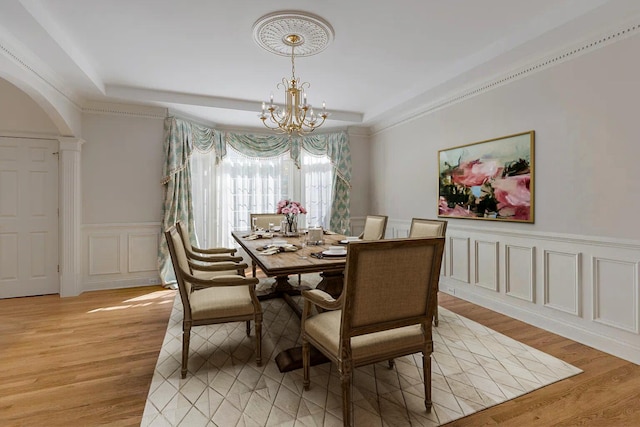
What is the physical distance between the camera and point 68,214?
4043mm

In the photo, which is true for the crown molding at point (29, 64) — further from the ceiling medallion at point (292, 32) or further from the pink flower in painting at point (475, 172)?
the pink flower in painting at point (475, 172)

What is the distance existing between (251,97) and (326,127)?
5.32 ft

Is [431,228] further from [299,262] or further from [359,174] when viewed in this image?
[359,174]

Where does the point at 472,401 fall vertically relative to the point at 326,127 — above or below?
below

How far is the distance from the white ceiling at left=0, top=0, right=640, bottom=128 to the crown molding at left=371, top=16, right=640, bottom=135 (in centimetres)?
6

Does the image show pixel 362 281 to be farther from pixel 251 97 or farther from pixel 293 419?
pixel 251 97

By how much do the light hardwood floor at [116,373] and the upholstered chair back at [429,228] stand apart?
1075mm

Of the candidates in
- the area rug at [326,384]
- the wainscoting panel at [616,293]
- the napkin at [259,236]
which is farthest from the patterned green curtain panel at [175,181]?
the wainscoting panel at [616,293]

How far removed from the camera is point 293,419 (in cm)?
172

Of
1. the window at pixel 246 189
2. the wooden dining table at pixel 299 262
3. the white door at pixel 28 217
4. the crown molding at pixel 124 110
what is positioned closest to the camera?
the wooden dining table at pixel 299 262

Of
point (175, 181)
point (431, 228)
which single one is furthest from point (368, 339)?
point (175, 181)

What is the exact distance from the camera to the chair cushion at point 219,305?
2.18 meters

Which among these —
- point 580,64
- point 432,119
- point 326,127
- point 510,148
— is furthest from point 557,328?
→ point 326,127

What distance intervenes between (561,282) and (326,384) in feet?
7.66
